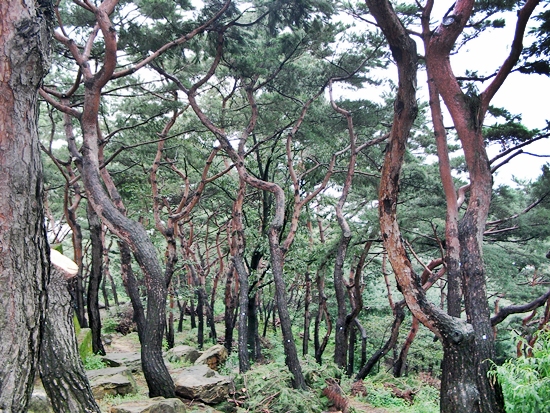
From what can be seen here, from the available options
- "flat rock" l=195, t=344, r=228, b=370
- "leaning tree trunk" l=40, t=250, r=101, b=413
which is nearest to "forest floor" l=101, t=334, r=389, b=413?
"flat rock" l=195, t=344, r=228, b=370

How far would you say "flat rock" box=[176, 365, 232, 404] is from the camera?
6.14 metres

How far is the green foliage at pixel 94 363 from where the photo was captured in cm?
809

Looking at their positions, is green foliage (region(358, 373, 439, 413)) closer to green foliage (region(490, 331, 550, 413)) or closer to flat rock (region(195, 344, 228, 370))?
flat rock (region(195, 344, 228, 370))

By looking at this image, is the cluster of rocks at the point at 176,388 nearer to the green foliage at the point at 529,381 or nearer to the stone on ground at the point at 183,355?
the stone on ground at the point at 183,355

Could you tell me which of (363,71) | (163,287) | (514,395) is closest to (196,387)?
(163,287)

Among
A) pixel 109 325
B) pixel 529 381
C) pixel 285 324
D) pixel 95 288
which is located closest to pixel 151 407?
pixel 285 324

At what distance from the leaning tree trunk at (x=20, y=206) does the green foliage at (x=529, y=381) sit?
3.68 metres

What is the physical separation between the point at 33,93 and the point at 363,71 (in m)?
9.46

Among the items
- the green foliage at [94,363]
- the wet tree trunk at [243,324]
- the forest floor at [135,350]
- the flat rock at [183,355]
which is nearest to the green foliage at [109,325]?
the forest floor at [135,350]

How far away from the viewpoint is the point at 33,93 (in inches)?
90.2

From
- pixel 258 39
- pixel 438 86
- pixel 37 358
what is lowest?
pixel 37 358

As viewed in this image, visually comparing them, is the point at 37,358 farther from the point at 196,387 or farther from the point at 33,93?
the point at 196,387

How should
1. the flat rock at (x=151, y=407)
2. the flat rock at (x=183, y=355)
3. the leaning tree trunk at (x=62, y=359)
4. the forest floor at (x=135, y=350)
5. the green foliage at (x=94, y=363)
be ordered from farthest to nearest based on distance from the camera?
the flat rock at (x=183, y=355)
the green foliage at (x=94, y=363)
the forest floor at (x=135, y=350)
the flat rock at (x=151, y=407)
the leaning tree trunk at (x=62, y=359)

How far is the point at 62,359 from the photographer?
3922 millimetres
